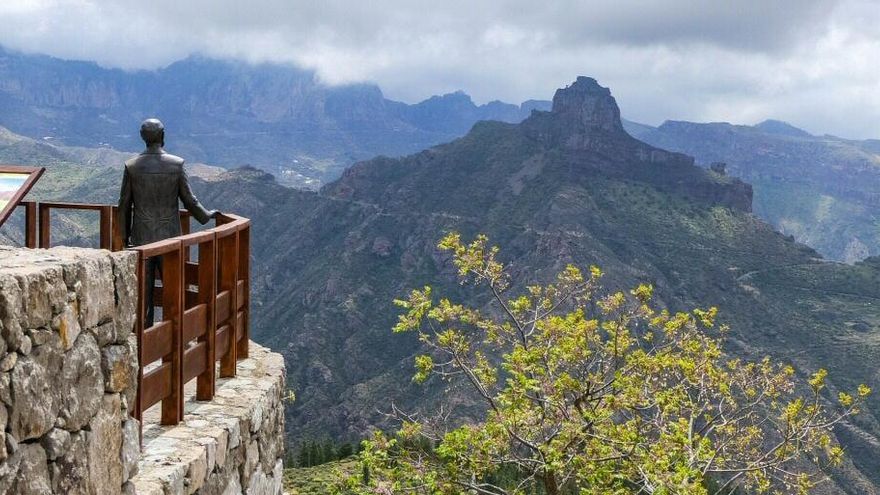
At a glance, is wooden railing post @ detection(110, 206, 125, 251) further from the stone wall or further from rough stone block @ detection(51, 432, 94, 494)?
rough stone block @ detection(51, 432, 94, 494)

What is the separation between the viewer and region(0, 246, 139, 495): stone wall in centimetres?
374

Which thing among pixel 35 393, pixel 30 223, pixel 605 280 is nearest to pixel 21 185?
pixel 30 223

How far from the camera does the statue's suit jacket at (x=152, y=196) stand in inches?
323

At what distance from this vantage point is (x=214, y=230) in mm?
7242

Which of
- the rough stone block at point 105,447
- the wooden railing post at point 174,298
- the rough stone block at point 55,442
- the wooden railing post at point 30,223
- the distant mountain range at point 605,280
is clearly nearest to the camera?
the rough stone block at point 55,442

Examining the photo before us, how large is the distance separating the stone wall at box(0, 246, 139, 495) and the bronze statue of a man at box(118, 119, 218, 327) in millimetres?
3292

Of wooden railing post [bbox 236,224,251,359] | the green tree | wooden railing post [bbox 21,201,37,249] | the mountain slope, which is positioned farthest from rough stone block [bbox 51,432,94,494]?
the mountain slope

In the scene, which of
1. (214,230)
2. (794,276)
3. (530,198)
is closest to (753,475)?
(214,230)

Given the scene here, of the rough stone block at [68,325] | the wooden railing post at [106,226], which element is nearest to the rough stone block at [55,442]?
A: the rough stone block at [68,325]

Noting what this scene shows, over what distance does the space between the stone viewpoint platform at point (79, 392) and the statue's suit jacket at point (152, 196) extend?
250 centimetres

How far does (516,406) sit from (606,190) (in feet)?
602

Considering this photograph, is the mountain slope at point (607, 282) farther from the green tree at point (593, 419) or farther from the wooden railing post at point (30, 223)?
the wooden railing post at point (30, 223)

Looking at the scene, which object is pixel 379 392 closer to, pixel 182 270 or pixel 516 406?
pixel 516 406

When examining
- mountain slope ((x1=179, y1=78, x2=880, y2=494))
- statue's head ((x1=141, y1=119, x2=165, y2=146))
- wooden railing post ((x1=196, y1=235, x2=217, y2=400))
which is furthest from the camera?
mountain slope ((x1=179, y1=78, x2=880, y2=494))
